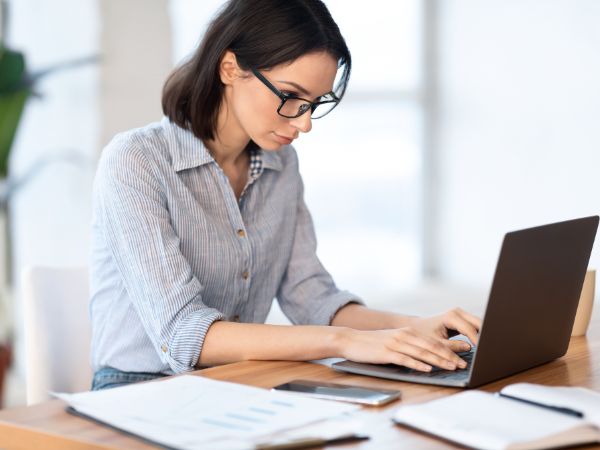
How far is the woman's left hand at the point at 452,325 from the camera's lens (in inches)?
59.9

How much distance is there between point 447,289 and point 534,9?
57.2 inches

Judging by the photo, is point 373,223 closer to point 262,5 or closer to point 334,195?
point 334,195

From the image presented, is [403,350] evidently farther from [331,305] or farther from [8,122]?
[8,122]

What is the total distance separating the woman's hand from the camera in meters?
1.52

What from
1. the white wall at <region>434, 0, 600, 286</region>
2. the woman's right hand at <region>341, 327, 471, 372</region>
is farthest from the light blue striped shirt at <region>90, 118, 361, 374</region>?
the white wall at <region>434, 0, 600, 286</region>

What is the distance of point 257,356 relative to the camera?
1.46 m

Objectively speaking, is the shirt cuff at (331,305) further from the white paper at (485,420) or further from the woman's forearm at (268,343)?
the white paper at (485,420)

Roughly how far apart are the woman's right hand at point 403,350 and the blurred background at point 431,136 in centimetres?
230

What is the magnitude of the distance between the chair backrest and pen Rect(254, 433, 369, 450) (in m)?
0.88

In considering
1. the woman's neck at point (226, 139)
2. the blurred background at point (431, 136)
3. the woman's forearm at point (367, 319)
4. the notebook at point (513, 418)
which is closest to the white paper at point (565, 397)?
the notebook at point (513, 418)

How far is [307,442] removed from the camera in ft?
3.20

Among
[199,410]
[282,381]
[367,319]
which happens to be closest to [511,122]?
[367,319]

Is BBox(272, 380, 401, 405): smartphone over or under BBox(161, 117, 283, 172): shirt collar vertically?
under

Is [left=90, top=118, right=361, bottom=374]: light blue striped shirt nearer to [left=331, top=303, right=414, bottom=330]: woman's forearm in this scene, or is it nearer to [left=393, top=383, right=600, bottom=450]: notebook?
[left=331, top=303, right=414, bottom=330]: woman's forearm
